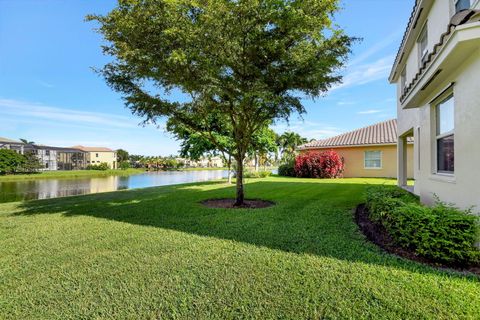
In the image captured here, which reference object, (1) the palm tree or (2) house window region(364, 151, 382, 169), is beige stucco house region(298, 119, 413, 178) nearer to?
(2) house window region(364, 151, 382, 169)

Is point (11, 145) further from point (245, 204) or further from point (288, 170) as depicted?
point (245, 204)

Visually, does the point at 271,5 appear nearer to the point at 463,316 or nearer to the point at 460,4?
the point at 460,4

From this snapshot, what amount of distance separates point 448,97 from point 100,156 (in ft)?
277

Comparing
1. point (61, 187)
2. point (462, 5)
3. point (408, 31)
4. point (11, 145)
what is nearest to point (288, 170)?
point (408, 31)

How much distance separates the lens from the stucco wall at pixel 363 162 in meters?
19.3

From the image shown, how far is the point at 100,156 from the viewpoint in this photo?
75.1 m

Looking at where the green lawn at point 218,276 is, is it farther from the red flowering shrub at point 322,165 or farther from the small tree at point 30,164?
the small tree at point 30,164

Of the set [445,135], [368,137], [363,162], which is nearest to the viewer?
[445,135]

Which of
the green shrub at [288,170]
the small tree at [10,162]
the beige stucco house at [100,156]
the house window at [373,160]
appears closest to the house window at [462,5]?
the house window at [373,160]

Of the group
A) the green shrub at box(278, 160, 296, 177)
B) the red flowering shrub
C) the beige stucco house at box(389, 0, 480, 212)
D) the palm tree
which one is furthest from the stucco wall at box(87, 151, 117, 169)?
the beige stucco house at box(389, 0, 480, 212)

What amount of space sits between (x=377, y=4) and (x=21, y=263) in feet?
38.7

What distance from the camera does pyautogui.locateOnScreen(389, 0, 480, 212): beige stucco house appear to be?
145 inches

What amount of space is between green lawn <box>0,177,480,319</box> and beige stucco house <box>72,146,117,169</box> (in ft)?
249

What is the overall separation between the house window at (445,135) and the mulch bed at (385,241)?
198 cm
